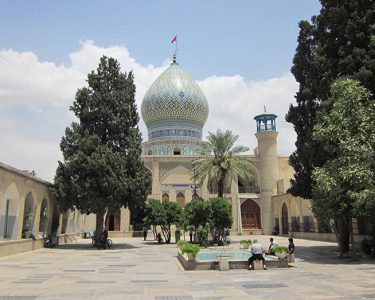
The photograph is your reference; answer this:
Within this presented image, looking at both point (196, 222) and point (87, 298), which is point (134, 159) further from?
point (87, 298)

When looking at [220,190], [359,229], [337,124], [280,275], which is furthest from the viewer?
[220,190]

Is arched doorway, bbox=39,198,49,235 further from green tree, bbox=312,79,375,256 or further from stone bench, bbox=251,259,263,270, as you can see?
green tree, bbox=312,79,375,256

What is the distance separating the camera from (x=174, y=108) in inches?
1781

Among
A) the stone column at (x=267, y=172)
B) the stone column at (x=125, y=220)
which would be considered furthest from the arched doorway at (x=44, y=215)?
the stone column at (x=267, y=172)

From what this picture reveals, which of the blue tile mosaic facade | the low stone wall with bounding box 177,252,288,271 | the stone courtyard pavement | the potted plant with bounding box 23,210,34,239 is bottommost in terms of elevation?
the stone courtyard pavement

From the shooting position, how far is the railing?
41.5m

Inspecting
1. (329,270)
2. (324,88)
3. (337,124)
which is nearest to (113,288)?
(329,270)

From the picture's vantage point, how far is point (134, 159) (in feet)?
72.6

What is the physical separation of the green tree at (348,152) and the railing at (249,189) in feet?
86.8

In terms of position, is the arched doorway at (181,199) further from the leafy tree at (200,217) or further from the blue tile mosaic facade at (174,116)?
the leafy tree at (200,217)

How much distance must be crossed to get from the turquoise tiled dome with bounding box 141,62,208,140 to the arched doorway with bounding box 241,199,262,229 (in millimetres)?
10767

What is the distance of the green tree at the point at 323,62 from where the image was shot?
1580cm

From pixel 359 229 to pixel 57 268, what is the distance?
16.6 m

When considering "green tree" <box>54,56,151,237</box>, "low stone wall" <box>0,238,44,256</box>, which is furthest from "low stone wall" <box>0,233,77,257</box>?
"green tree" <box>54,56,151,237</box>
